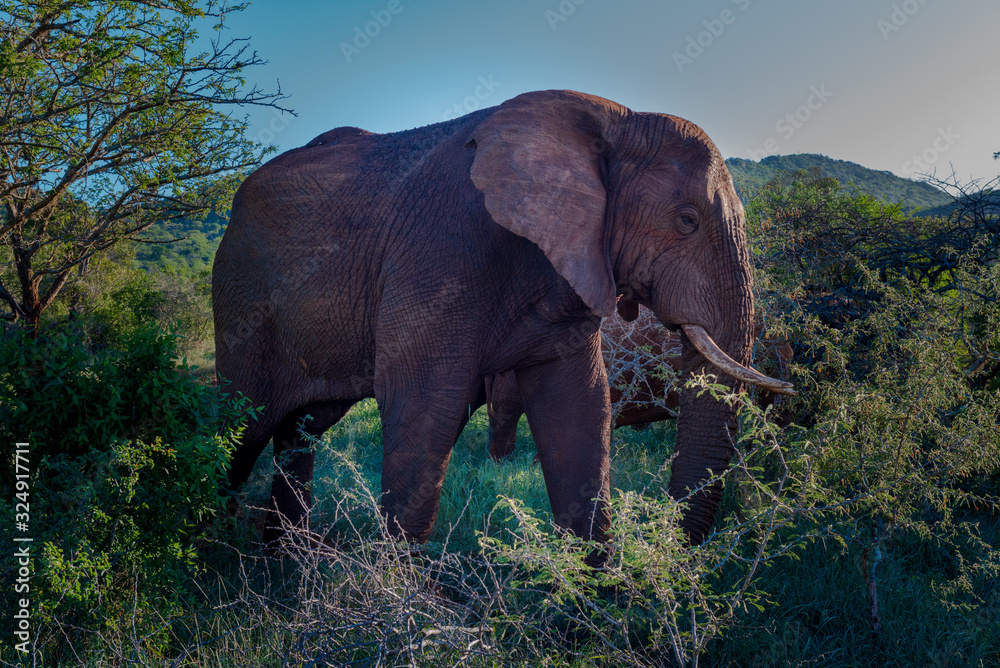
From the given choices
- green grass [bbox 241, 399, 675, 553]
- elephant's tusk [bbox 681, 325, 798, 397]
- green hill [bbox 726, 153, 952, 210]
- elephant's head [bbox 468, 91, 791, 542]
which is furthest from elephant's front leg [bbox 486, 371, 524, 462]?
green hill [bbox 726, 153, 952, 210]

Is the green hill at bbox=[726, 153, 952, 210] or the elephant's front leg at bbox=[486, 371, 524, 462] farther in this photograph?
the green hill at bbox=[726, 153, 952, 210]

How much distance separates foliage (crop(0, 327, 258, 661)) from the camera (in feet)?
10.6

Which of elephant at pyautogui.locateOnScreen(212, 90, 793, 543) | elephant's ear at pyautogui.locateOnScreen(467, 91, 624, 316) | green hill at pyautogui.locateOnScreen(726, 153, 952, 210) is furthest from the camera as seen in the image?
green hill at pyautogui.locateOnScreen(726, 153, 952, 210)

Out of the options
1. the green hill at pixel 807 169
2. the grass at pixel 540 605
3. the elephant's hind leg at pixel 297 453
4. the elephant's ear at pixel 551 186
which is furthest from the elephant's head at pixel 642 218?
the green hill at pixel 807 169

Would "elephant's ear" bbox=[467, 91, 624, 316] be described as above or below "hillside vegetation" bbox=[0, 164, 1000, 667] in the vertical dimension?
above

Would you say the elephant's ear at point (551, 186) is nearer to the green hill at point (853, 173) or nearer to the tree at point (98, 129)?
the tree at point (98, 129)

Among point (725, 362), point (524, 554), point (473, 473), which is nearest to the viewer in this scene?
point (524, 554)

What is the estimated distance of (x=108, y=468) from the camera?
3.28m

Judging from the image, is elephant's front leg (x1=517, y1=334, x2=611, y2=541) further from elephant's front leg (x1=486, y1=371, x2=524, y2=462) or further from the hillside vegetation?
elephant's front leg (x1=486, y1=371, x2=524, y2=462)

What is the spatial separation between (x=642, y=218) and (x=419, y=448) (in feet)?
5.73

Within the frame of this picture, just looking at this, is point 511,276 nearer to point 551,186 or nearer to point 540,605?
point 551,186

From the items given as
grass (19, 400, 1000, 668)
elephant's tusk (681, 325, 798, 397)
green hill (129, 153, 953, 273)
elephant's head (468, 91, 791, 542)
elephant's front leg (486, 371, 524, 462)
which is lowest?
grass (19, 400, 1000, 668)

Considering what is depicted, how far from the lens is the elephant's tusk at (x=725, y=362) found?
3447mm

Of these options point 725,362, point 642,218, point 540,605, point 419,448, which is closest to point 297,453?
point 419,448
